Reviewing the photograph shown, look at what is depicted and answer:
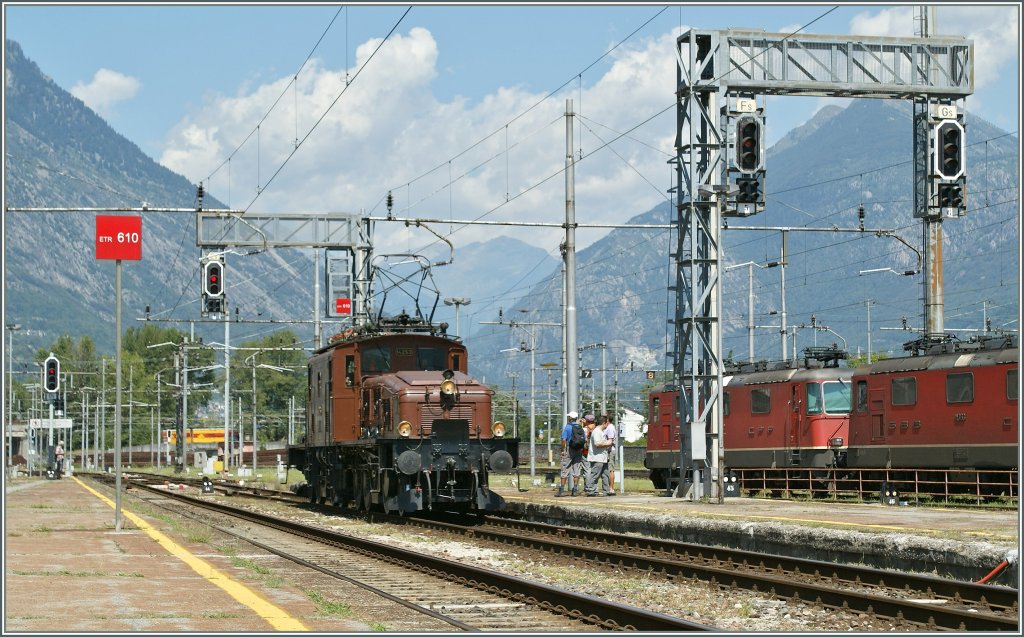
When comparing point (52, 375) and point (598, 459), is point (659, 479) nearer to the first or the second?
point (598, 459)

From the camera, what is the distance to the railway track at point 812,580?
1250 centimetres

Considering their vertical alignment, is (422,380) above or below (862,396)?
above

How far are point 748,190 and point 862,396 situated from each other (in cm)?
762

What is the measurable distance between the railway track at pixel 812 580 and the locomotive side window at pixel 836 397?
51.1 feet

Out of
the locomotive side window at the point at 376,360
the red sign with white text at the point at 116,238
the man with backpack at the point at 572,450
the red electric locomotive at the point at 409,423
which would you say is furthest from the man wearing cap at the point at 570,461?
the red sign with white text at the point at 116,238

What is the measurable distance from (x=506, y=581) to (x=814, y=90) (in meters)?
21.6

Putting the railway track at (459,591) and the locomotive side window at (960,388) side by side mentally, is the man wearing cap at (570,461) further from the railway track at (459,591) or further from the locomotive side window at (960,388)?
the railway track at (459,591)

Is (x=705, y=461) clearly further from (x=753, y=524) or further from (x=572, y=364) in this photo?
(x=753, y=524)

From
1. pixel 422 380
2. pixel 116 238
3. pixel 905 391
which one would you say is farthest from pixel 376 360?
pixel 905 391

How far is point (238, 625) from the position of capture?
11.0m

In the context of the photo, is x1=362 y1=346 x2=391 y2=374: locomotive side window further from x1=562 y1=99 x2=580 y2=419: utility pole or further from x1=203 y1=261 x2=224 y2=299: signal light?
x1=203 y1=261 x2=224 y2=299: signal light

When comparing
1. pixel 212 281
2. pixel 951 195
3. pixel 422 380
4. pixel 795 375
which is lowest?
pixel 422 380

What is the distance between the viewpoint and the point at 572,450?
105 ft

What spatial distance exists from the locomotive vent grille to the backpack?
484 cm
